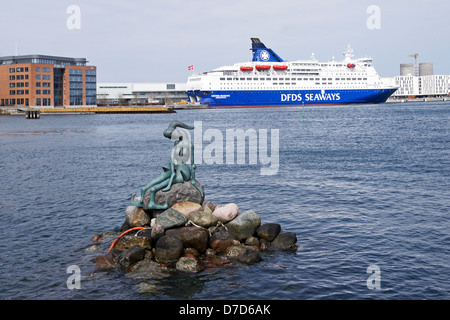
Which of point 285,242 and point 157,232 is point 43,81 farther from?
point 285,242

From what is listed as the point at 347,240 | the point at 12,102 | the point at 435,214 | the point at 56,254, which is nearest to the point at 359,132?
the point at 435,214

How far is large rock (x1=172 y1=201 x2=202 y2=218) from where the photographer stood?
53.3 feet

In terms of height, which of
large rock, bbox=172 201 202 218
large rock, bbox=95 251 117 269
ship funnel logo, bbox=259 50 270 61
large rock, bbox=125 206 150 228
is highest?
ship funnel logo, bbox=259 50 270 61

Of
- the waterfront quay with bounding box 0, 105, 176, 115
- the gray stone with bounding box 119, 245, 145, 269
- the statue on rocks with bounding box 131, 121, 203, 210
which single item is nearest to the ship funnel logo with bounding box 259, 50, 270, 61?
the waterfront quay with bounding box 0, 105, 176, 115

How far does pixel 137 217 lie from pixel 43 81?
130026 mm

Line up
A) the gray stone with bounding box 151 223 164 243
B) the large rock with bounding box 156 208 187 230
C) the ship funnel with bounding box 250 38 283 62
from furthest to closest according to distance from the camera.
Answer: the ship funnel with bounding box 250 38 283 62
the large rock with bounding box 156 208 187 230
the gray stone with bounding box 151 223 164 243

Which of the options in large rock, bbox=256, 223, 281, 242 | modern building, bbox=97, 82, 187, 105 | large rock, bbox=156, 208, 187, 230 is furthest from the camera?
modern building, bbox=97, 82, 187, 105

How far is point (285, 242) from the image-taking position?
1562cm

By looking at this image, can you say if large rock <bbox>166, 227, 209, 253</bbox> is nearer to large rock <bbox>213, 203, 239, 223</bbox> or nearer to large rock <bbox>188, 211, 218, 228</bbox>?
large rock <bbox>188, 211, 218, 228</bbox>

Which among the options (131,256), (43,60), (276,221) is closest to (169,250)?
(131,256)

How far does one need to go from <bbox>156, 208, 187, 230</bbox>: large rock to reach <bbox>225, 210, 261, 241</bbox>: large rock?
1.62 meters

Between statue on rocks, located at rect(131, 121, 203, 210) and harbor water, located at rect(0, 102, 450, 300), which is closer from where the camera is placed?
harbor water, located at rect(0, 102, 450, 300)

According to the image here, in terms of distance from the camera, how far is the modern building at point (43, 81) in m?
133
